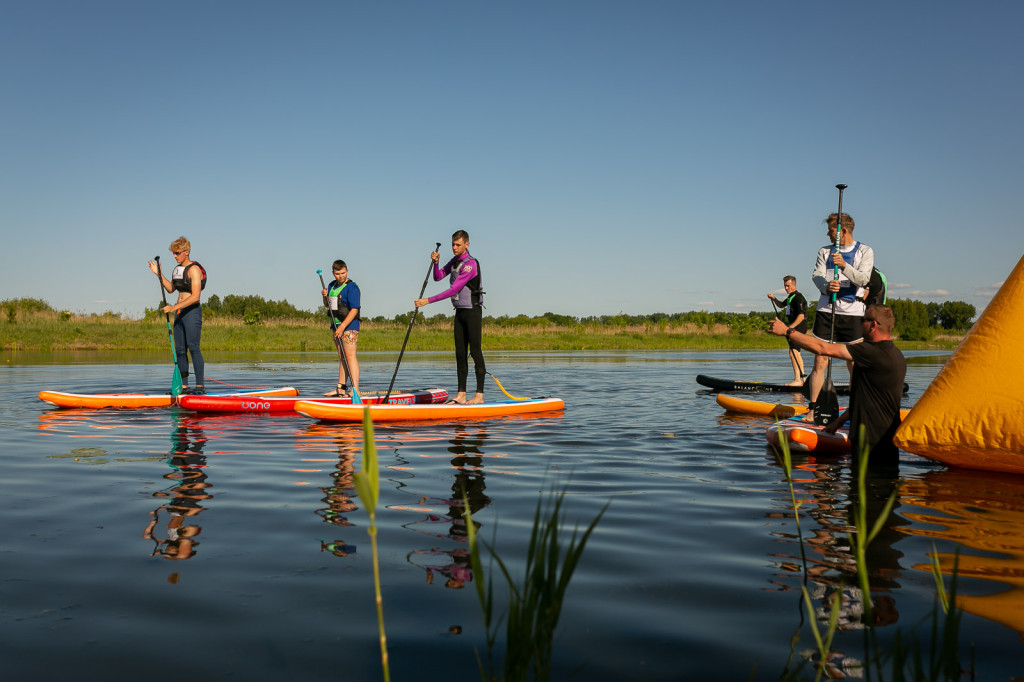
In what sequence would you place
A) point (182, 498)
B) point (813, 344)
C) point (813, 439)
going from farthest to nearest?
1. point (813, 439)
2. point (813, 344)
3. point (182, 498)

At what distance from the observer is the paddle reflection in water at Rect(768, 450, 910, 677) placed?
2.78 metres

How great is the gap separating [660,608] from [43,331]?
127 feet

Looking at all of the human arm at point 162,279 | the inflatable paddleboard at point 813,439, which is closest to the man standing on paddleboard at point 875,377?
the inflatable paddleboard at point 813,439

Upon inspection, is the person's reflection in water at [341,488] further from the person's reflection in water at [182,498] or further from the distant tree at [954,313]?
the distant tree at [954,313]

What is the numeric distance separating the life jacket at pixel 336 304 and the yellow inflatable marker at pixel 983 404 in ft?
26.6

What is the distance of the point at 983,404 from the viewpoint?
18.4 ft

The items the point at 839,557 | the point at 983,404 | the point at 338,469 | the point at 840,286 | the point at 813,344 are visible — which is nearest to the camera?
the point at 839,557

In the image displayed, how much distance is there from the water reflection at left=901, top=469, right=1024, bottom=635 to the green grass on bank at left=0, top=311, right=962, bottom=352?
32.7m

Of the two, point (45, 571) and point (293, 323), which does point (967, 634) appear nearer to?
point (45, 571)

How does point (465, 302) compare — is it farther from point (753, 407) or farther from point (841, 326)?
point (841, 326)

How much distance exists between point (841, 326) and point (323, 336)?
35.2 m

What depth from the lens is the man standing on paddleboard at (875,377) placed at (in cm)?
581

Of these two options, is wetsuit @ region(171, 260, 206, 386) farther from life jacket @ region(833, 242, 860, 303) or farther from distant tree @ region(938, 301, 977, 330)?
distant tree @ region(938, 301, 977, 330)

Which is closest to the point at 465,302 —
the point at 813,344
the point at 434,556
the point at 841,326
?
the point at 841,326
